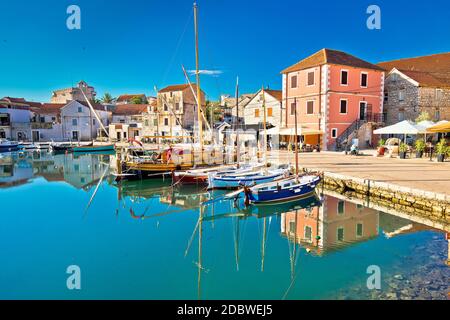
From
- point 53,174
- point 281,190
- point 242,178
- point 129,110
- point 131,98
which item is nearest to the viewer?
point 281,190

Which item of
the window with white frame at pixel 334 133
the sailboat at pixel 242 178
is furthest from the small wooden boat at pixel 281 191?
the window with white frame at pixel 334 133

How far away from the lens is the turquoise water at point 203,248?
7.44m

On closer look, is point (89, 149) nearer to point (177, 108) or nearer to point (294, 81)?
point (177, 108)

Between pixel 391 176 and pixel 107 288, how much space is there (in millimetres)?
14030

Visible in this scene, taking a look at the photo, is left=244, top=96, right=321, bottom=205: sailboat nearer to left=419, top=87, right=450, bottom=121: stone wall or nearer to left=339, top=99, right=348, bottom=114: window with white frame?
left=339, top=99, right=348, bottom=114: window with white frame

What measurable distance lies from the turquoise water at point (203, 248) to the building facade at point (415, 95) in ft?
74.2

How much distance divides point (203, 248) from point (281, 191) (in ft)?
18.8

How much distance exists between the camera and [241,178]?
16625mm

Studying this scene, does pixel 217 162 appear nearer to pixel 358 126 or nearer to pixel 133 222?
pixel 133 222

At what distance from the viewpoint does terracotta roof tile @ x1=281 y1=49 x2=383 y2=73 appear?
96.8 ft

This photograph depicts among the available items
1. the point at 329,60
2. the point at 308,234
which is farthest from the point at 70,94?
the point at 308,234

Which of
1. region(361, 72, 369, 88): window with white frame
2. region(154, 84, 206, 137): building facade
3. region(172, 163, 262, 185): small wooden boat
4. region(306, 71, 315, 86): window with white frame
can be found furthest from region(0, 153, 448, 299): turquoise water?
region(154, 84, 206, 137): building facade

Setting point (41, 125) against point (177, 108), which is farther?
point (41, 125)

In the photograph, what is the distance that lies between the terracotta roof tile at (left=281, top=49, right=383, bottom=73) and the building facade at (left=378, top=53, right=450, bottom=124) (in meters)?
3.38
